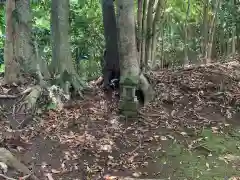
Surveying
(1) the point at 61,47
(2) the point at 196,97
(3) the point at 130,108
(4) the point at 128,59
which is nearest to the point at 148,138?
(3) the point at 130,108

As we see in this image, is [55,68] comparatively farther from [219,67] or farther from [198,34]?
[198,34]

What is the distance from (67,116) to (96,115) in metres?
0.55

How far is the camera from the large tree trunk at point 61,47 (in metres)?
7.95

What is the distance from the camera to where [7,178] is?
4.68 metres

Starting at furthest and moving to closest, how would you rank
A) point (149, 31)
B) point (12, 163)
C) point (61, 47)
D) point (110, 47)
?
point (149, 31), point (110, 47), point (61, 47), point (12, 163)

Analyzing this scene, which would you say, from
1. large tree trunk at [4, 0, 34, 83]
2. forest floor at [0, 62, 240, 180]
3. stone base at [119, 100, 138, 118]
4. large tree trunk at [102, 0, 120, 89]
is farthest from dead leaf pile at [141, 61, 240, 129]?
large tree trunk at [4, 0, 34, 83]

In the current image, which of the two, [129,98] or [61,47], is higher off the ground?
[61,47]

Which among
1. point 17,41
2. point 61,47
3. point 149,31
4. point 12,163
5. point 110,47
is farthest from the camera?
point 149,31

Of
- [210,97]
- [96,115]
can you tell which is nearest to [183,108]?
[210,97]

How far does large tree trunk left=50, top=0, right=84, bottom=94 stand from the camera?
795 centimetres

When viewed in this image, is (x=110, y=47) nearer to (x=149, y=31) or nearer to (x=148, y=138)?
(x=149, y=31)

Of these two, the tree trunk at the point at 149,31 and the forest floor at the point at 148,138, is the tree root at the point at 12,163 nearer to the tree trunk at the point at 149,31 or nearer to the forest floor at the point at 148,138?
the forest floor at the point at 148,138

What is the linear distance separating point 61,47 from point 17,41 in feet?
2.87

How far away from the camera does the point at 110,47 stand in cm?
852
